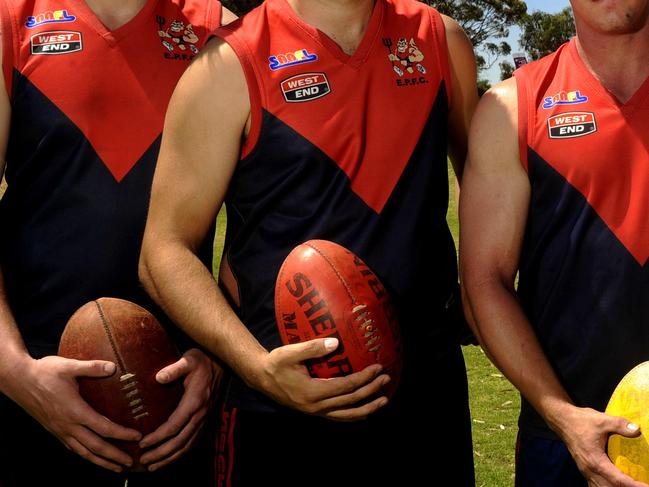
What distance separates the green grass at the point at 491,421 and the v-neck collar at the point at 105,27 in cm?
323

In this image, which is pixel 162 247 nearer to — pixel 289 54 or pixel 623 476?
pixel 289 54

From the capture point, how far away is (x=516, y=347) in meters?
2.79

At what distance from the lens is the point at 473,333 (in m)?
3.06

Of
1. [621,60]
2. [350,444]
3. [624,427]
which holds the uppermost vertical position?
[621,60]

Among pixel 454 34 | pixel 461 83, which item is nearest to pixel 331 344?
pixel 461 83

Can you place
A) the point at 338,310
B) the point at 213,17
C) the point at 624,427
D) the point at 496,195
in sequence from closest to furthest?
the point at 624,427 < the point at 338,310 < the point at 496,195 < the point at 213,17

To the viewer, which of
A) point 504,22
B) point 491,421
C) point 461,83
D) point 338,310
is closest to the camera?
point 338,310

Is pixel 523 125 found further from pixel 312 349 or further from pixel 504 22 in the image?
pixel 504 22

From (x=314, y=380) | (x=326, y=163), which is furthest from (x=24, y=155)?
(x=314, y=380)

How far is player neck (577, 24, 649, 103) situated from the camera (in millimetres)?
2904

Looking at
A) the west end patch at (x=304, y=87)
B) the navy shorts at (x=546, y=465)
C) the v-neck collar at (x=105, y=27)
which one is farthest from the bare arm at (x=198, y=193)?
the navy shorts at (x=546, y=465)

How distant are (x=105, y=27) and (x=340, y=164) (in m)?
0.96

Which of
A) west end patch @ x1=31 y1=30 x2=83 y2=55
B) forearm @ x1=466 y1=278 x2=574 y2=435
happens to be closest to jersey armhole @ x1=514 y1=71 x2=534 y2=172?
forearm @ x1=466 y1=278 x2=574 y2=435

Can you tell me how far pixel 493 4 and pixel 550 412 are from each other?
1904 inches
